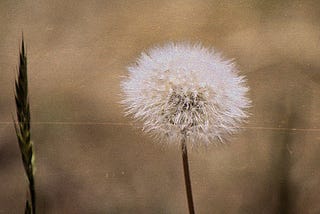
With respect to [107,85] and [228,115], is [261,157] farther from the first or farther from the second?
[107,85]

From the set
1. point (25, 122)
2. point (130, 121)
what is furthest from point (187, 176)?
point (25, 122)

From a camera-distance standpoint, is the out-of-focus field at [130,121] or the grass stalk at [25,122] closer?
the grass stalk at [25,122]

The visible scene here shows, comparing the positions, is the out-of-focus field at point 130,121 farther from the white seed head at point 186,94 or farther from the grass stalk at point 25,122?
the grass stalk at point 25,122

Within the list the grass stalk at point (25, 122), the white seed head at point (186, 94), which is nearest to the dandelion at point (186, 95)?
the white seed head at point (186, 94)

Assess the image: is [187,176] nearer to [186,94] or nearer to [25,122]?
[186,94]

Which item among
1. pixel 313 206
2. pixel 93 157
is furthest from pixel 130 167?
pixel 313 206

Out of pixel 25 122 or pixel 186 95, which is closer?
pixel 25 122
